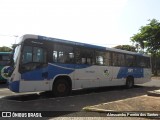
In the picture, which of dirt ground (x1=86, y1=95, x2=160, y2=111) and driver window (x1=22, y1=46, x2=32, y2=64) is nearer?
dirt ground (x1=86, y1=95, x2=160, y2=111)

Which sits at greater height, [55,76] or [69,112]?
[55,76]

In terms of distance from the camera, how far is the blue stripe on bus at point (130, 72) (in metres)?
21.0

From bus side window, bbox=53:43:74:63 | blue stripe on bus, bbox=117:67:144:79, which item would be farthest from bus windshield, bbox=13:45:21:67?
blue stripe on bus, bbox=117:67:144:79

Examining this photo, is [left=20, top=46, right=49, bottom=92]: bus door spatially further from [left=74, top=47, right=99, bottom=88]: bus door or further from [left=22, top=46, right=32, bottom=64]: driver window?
[left=74, top=47, right=99, bottom=88]: bus door

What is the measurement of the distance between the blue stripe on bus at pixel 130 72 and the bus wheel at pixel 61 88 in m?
6.12

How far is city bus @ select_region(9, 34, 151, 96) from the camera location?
13.6 meters

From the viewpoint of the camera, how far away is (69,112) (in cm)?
1058

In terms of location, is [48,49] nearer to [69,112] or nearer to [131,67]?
[69,112]

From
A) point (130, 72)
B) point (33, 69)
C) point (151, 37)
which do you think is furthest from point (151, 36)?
point (33, 69)

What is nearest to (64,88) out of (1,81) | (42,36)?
(42,36)

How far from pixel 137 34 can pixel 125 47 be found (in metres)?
31.1

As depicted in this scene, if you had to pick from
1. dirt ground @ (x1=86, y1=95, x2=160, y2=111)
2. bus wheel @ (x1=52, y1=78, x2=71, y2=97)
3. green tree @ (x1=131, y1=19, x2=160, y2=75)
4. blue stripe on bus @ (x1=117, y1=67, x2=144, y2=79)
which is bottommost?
dirt ground @ (x1=86, y1=95, x2=160, y2=111)

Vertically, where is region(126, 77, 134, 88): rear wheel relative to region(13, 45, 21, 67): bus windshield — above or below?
below

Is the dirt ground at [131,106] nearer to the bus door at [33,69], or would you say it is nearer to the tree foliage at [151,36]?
the bus door at [33,69]
